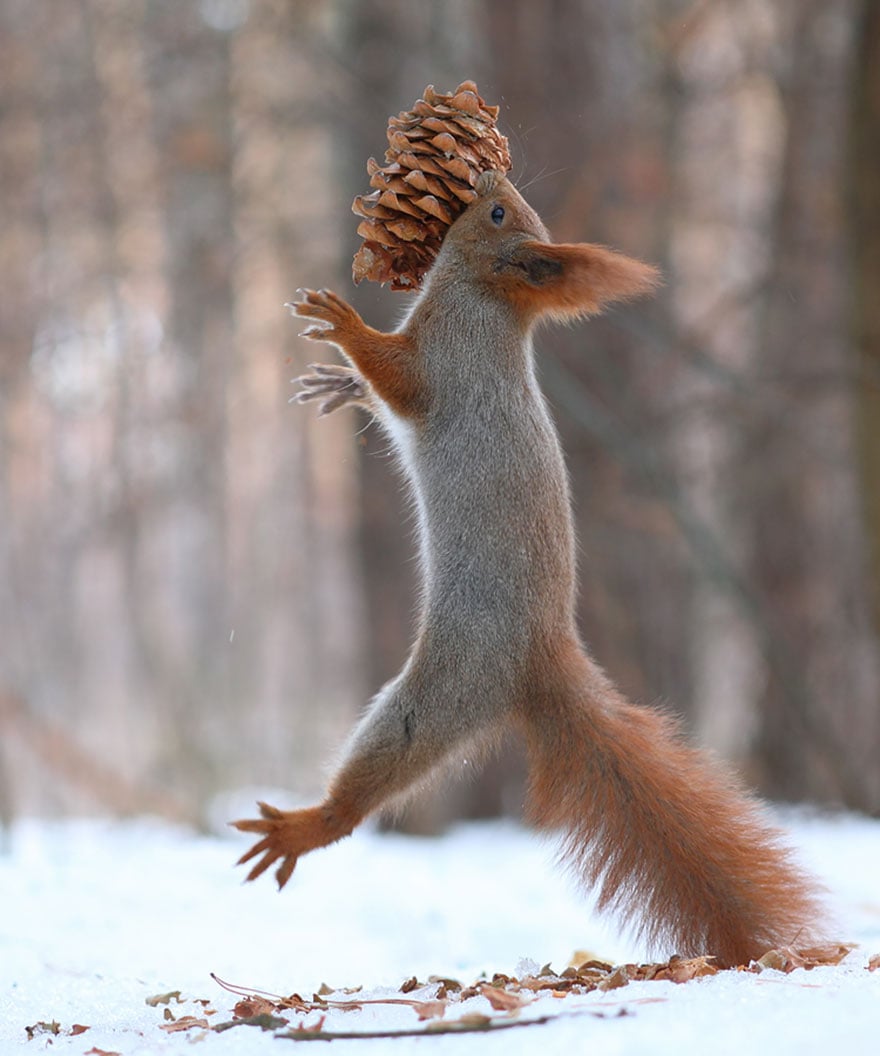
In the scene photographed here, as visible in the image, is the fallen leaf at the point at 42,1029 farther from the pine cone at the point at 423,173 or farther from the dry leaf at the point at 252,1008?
the pine cone at the point at 423,173

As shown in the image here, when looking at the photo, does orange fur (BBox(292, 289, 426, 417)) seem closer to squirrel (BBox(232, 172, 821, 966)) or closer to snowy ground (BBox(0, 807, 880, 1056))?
squirrel (BBox(232, 172, 821, 966))

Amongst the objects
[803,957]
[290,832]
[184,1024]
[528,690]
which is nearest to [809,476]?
[528,690]

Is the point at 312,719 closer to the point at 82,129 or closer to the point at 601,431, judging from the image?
the point at 82,129

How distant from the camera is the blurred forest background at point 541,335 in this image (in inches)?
279

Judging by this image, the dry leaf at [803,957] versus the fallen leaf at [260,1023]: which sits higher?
the dry leaf at [803,957]

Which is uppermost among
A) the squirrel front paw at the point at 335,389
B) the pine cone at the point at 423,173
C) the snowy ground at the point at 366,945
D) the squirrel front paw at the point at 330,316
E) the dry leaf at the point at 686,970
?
the pine cone at the point at 423,173

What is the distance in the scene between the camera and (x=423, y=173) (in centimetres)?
368

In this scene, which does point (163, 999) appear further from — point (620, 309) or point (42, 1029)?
point (620, 309)

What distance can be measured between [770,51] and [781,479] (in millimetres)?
3132

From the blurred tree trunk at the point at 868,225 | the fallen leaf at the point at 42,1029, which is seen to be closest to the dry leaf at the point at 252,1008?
the fallen leaf at the point at 42,1029

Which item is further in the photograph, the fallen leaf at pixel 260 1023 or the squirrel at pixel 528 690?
the squirrel at pixel 528 690

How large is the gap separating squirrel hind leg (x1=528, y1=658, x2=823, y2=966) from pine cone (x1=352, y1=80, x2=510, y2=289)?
1.28 metres

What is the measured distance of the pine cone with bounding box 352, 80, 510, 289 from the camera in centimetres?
363

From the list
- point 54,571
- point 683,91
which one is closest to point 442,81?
point 683,91
